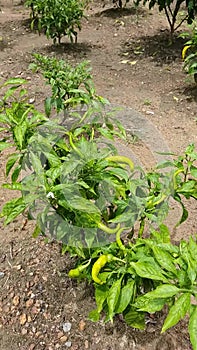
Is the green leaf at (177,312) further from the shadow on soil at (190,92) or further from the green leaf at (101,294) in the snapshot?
the shadow on soil at (190,92)

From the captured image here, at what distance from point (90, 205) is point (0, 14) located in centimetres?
647

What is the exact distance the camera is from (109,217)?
199 centimetres

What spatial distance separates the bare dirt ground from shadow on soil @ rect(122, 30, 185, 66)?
1 cm

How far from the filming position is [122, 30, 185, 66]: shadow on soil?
16.6ft

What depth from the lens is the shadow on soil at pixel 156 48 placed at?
5.07 metres

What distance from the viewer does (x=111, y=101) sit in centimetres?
427

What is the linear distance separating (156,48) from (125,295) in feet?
14.3

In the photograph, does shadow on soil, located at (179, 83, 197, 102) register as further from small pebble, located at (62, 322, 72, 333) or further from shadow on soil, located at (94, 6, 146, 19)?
small pebble, located at (62, 322, 72, 333)

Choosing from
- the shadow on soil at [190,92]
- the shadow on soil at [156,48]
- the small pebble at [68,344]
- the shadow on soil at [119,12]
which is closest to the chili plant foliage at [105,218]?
the small pebble at [68,344]

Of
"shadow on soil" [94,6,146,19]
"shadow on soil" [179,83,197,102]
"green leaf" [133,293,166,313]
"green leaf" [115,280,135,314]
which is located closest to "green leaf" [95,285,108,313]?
"green leaf" [115,280,135,314]

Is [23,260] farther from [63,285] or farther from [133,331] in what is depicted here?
[133,331]

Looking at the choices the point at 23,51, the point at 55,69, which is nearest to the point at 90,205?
the point at 55,69

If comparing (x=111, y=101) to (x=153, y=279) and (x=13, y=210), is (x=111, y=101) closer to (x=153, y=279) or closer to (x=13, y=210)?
(x=13, y=210)

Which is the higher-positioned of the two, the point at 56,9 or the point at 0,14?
the point at 56,9
